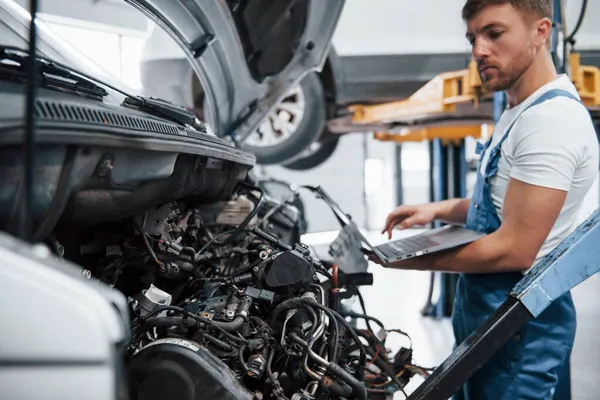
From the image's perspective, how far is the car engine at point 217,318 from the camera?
1.03 meters

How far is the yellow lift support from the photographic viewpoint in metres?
3.11

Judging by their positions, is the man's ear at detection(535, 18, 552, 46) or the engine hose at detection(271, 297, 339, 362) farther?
the man's ear at detection(535, 18, 552, 46)

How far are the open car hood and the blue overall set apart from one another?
4.41 ft

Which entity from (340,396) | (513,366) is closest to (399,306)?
(513,366)

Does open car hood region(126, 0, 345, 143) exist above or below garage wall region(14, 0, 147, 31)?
below

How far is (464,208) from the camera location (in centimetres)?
192

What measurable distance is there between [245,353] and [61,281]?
629mm

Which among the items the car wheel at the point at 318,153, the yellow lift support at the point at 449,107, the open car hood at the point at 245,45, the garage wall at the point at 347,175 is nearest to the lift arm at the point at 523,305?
the open car hood at the point at 245,45

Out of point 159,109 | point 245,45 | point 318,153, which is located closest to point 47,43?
point 159,109

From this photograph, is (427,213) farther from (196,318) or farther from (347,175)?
(347,175)

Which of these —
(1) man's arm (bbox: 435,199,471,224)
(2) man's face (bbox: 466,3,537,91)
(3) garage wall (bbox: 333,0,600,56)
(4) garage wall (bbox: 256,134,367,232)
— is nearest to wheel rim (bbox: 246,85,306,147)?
(3) garage wall (bbox: 333,0,600,56)

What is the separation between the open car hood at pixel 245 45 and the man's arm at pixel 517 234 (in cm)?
145

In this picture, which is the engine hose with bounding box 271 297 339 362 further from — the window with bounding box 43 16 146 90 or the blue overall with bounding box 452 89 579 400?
the window with bounding box 43 16 146 90

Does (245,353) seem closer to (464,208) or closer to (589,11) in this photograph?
(464,208)
